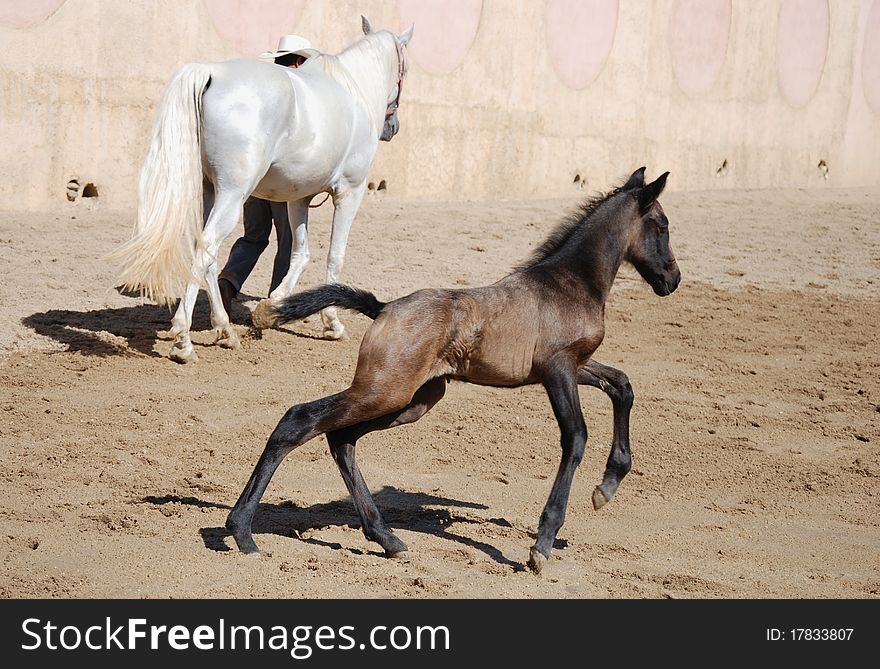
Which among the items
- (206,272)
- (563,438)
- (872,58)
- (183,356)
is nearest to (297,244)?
(206,272)

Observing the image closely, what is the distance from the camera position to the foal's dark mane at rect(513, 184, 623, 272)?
5.06 meters

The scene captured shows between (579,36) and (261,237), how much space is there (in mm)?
8410

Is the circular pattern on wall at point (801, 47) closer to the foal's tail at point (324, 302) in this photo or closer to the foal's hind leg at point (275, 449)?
the foal's tail at point (324, 302)

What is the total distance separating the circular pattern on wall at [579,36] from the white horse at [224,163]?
24.3ft

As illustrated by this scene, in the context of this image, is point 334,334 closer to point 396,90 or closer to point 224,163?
point 224,163

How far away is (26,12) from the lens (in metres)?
10.1

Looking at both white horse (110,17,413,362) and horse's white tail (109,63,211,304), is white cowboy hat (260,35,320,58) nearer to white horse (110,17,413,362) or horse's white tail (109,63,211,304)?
white horse (110,17,413,362)

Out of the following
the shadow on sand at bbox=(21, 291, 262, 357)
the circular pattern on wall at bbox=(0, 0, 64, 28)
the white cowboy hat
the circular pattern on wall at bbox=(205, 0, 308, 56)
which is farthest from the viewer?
the circular pattern on wall at bbox=(205, 0, 308, 56)

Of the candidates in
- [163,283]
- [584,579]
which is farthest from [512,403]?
[584,579]

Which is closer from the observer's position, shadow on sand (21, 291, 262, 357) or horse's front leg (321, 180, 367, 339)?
shadow on sand (21, 291, 262, 357)

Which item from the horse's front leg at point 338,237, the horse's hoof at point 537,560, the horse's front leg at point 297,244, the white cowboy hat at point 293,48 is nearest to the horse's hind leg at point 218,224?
the horse's front leg at point 297,244

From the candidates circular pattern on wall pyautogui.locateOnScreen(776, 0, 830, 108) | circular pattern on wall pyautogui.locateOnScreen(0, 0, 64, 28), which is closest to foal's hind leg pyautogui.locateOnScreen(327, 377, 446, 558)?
circular pattern on wall pyautogui.locateOnScreen(0, 0, 64, 28)

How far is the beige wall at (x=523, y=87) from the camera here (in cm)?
1047

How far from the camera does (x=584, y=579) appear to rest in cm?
442
